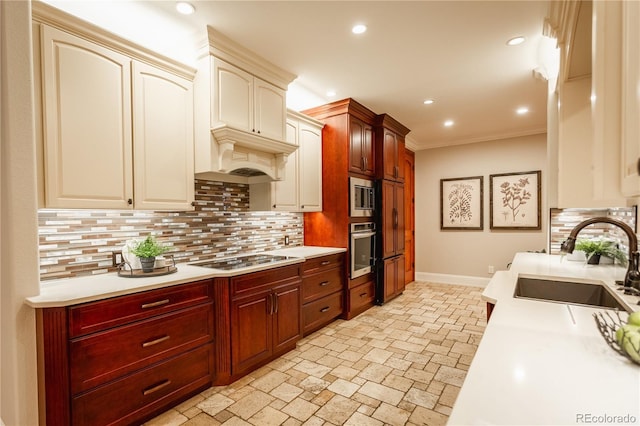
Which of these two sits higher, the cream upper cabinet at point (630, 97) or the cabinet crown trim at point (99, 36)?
the cabinet crown trim at point (99, 36)

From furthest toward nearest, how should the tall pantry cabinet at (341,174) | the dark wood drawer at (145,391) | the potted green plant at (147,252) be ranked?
the tall pantry cabinet at (341,174) < the potted green plant at (147,252) < the dark wood drawer at (145,391)

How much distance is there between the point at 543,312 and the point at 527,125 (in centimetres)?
447

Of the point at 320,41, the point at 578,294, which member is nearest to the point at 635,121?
the point at 578,294

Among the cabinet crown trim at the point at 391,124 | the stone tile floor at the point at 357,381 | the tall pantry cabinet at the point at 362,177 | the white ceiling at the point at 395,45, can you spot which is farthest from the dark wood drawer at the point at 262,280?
the cabinet crown trim at the point at 391,124

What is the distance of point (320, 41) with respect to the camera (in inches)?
97.7

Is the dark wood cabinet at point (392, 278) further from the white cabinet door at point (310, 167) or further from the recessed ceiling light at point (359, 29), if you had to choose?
the recessed ceiling light at point (359, 29)

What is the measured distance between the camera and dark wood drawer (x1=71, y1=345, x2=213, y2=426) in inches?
64.1

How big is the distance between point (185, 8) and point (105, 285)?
187 cm

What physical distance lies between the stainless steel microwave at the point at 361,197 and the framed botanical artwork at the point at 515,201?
2537 millimetres

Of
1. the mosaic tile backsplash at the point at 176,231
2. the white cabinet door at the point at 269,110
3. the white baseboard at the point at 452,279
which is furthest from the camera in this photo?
the white baseboard at the point at 452,279

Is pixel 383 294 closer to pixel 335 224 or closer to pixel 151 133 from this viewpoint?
pixel 335 224

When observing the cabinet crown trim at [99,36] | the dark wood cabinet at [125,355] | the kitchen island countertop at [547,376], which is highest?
the cabinet crown trim at [99,36]

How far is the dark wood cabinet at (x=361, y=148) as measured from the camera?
3.76 meters

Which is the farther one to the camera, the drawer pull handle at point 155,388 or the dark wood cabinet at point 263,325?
the dark wood cabinet at point 263,325
